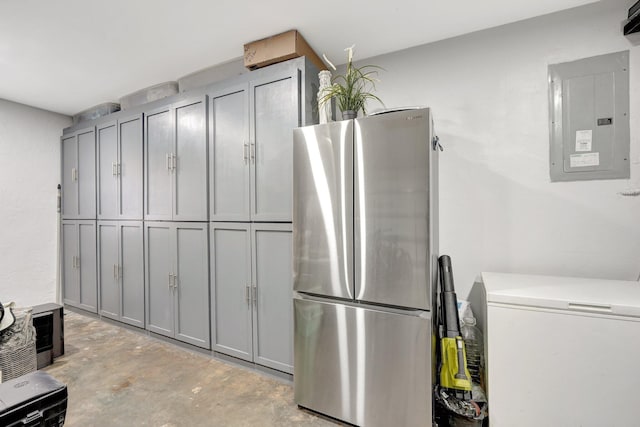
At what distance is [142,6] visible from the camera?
1897mm

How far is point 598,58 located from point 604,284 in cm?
141

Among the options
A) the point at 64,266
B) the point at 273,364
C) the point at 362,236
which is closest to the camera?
the point at 362,236

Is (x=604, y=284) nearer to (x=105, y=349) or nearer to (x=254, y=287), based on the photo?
(x=254, y=287)

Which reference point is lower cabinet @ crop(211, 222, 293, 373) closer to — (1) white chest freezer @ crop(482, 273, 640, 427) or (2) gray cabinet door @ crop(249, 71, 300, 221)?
(2) gray cabinet door @ crop(249, 71, 300, 221)

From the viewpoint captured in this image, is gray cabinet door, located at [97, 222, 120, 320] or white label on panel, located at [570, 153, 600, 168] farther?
gray cabinet door, located at [97, 222, 120, 320]

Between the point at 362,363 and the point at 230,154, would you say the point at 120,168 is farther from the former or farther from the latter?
the point at 362,363

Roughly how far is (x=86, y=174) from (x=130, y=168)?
0.99m

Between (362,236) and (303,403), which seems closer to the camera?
(362,236)

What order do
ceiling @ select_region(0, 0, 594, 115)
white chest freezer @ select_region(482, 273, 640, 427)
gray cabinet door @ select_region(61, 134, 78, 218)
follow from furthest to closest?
gray cabinet door @ select_region(61, 134, 78, 218) < ceiling @ select_region(0, 0, 594, 115) < white chest freezer @ select_region(482, 273, 640, 427)

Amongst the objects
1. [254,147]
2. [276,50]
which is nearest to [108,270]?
[254,147]

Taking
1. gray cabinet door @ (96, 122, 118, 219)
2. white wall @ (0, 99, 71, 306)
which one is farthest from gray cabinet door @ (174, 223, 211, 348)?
white wall @ (0, 99, 71, 306)

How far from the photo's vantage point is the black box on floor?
111 centimetres

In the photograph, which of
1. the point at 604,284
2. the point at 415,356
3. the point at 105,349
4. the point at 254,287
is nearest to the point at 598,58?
the point at 604,284

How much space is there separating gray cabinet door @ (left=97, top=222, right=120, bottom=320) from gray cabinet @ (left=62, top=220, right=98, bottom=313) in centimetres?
13
